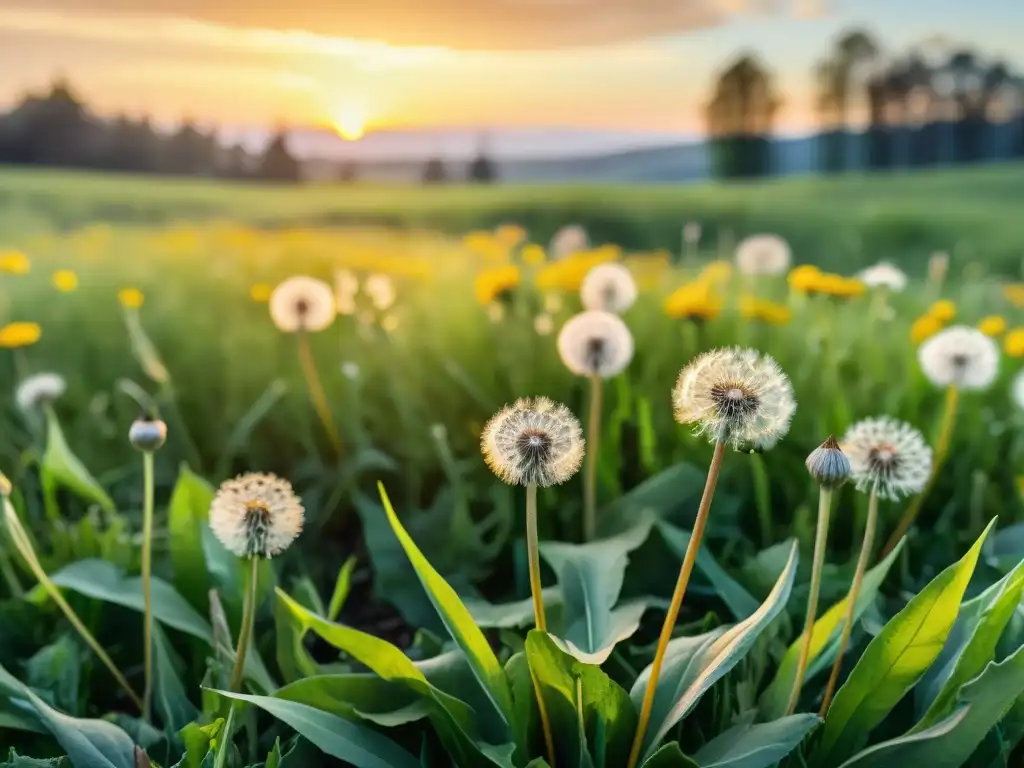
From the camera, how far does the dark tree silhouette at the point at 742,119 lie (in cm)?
175

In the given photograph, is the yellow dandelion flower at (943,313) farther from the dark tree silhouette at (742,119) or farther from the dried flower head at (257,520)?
the dried flower head at (257,520)

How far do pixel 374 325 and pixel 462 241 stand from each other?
0.25 meters

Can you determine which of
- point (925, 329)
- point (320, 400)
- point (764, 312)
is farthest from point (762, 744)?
point (925, 329)

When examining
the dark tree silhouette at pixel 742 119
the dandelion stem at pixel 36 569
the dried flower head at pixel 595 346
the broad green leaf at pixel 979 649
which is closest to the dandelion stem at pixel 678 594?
the broad green leaf at pixel 979 649

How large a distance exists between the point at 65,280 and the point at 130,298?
0.60 ft

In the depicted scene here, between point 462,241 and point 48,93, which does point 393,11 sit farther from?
point 48,93

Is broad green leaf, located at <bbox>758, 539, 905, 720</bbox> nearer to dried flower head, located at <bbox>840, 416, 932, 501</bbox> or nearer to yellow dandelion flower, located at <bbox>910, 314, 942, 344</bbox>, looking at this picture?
dried flower head, located at <bbox>840, 416, 932, 501</bbox>

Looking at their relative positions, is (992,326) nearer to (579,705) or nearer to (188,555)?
(579,705)

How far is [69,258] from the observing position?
1.82 meters

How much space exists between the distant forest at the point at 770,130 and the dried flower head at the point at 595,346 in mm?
789

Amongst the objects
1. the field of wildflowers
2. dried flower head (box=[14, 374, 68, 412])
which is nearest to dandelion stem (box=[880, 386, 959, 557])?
the field of wildflowers

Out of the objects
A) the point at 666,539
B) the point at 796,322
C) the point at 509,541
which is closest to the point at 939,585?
the point at 666,539

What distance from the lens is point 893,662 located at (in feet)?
2.30

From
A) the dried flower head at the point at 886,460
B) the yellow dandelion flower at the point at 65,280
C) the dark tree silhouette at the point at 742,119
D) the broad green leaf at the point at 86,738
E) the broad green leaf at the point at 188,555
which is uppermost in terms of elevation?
the dark tree silhouette at the point at 742,119
